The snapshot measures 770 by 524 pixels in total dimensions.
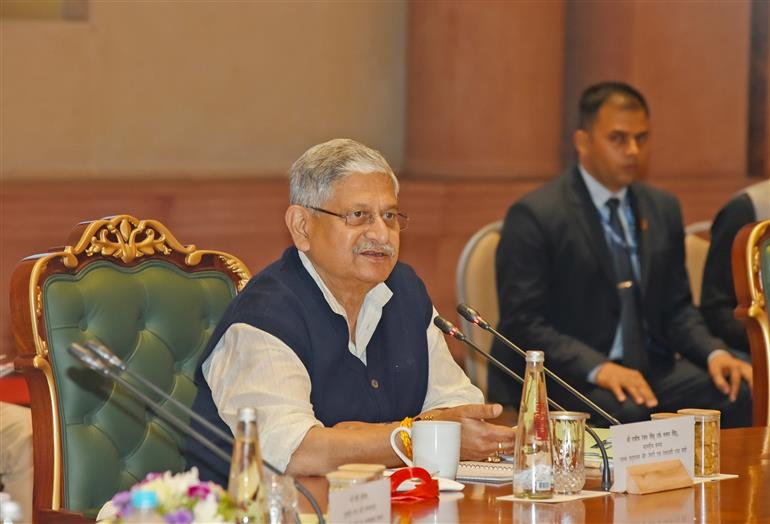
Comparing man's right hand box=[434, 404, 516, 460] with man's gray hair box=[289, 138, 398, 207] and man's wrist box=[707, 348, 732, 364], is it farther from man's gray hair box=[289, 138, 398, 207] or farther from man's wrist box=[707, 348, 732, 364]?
man's wrist box=[707, 348, 732, 364]

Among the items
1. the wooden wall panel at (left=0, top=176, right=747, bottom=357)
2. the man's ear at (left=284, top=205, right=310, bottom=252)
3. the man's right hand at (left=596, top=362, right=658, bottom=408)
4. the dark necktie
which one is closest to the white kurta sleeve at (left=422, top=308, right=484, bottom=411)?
the man's ear at (left=284, top=205, right=310, bottom=252)

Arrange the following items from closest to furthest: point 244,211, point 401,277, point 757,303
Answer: point 401,277
point 757,303
point 244,211

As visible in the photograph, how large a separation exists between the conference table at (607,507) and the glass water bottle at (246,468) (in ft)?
0.82

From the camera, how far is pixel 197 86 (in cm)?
513

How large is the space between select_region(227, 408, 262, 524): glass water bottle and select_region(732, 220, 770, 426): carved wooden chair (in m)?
1.86

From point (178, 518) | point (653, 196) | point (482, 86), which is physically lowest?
point (178, 518)

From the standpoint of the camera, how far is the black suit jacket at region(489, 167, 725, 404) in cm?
423

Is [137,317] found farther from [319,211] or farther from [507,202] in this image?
[507,202]

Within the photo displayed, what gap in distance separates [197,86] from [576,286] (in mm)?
1656

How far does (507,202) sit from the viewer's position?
17.9 feet

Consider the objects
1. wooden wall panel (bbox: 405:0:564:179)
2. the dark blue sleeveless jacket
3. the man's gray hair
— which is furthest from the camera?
wooden wall panel (bbox: 405:0:564:179)

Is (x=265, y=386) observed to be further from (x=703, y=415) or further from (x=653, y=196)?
(x=653, y=196)

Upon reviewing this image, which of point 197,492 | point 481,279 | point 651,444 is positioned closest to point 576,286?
point 481,279

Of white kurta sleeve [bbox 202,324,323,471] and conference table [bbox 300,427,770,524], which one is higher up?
white kurta sleeve [bbox 202,324,323,471]
